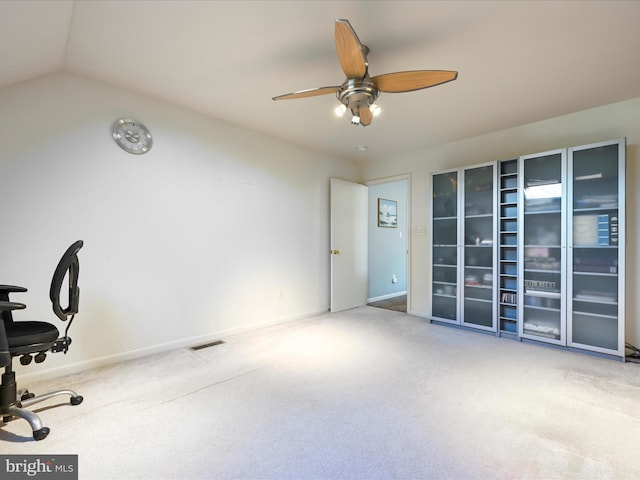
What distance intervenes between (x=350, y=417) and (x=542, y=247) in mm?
2792

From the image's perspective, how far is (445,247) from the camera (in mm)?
3998

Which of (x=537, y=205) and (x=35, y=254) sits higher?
(x=537, y=205)

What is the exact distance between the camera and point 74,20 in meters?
1.84

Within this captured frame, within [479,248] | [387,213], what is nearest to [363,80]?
[479,248]

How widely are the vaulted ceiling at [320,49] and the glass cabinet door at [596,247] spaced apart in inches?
25.1

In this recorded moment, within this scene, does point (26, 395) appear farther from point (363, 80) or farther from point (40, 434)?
point (363, 80)

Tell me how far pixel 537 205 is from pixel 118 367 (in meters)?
4.39

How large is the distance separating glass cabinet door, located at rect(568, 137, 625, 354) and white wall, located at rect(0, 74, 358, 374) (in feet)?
10.2

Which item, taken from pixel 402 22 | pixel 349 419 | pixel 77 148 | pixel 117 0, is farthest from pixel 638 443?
pixel 77 148

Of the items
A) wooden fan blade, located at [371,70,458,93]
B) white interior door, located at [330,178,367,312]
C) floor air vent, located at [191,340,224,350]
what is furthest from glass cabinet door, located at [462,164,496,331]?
floor air vent, located at [191,340,224,350]

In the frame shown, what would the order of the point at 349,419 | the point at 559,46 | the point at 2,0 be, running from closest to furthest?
the point at 2,0 < the point at 349,419 < the point at 559,46

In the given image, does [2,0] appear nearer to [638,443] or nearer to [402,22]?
[402,22]

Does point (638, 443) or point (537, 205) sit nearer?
point (638, 443)

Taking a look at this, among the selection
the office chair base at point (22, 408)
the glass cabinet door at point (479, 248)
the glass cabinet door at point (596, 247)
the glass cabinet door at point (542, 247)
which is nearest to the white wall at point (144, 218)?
the office chair base at point (22, 408)
